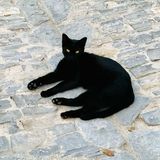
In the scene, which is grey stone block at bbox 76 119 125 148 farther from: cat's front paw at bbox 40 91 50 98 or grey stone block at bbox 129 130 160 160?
cat's front paw at bbox 40 91 50 98

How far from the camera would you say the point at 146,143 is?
15.9ft

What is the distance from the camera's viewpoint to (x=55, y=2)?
7.40 meters

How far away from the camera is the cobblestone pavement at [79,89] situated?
4.78m

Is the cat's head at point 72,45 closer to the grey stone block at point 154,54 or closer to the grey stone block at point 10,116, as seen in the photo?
the grey stone block at point 10,116

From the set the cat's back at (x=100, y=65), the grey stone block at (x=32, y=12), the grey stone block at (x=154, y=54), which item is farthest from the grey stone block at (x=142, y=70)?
the grey stone block at (x=32, y=12)

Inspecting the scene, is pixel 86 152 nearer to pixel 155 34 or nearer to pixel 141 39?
pixel 141 39

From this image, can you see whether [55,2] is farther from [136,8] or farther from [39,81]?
[39,81]

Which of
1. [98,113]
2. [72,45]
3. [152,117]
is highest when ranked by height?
[72,45]

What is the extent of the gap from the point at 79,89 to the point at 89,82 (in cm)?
18

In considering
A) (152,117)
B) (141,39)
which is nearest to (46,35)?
(141,39)

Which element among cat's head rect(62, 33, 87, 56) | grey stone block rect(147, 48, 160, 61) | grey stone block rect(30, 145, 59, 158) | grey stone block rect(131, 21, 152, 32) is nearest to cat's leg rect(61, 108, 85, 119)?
grey stone block rect(30, 145, 59, 158)

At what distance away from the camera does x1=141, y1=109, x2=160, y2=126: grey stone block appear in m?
5.12

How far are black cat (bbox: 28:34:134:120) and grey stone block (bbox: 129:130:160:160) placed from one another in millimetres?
382

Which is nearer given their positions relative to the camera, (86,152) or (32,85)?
(86,152)
